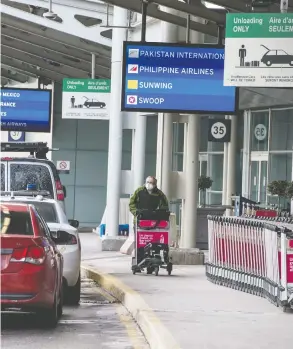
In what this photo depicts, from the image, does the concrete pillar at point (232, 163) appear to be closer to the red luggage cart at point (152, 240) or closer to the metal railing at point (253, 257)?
the red luggage cart at point (152, 240)

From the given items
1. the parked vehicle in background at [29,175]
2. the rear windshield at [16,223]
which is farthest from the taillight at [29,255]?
the parked vehicle in background at [29,175]

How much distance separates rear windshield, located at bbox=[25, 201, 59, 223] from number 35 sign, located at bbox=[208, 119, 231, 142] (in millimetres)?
18054

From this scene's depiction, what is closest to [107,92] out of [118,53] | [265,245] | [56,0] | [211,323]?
[56,0]

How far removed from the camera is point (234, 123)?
35281mm

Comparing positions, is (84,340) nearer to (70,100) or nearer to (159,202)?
(159,202)

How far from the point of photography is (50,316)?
42.0 feet

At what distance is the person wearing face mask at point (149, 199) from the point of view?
2075cm

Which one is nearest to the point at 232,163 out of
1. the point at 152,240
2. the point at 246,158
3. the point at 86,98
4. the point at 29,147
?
the point at 246,158

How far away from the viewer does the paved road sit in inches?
463

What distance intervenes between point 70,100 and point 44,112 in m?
3.90

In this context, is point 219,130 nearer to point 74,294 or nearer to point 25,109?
point 25,109

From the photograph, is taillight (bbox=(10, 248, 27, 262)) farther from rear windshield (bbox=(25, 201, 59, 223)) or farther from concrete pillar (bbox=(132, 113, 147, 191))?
concrete pillar (bbox=(132, 113, 147, 191))

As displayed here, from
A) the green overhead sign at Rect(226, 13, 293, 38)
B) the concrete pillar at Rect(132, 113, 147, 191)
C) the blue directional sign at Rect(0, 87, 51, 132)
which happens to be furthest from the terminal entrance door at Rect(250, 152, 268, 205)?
the green overhead sign at Rect(226, 13, 293, 38)

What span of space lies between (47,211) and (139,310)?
2862mm
